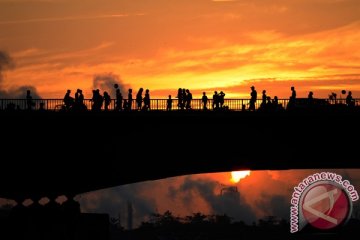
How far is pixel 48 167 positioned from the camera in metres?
71.0

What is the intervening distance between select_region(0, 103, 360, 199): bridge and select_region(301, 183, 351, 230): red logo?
26.0ft

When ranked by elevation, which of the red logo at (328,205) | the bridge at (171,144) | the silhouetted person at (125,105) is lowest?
the red logo at (328,205)

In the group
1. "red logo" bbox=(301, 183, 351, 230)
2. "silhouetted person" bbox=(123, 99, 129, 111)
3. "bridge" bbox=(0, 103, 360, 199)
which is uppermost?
"silhouetted person" bbox=(123, 99, 129, 111)

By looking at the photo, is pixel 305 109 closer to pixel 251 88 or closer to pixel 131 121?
pixel 251 88

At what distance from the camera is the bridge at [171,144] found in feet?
226

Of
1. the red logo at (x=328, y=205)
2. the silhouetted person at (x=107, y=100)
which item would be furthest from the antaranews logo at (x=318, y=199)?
the silhouetted person at (x=107, y=100)

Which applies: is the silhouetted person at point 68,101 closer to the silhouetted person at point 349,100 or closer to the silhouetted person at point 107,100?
the silhouetted person at point 107,100

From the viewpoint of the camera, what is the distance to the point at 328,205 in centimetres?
9088

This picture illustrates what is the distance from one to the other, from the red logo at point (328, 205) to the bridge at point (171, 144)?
7.92 m

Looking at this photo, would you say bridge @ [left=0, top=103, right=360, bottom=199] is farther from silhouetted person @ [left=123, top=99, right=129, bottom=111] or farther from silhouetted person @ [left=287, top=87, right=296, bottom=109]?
silhouetted person @ [left=287, top=87, right=296, bottom=109]

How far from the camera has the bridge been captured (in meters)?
68.9

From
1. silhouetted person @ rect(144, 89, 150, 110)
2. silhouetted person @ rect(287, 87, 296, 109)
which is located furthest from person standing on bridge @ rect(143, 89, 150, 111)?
silhouetted person @ rect(287, 87, 296, 109)

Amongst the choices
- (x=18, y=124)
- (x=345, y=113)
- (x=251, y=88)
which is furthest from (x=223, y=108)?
(x=18, y=124)

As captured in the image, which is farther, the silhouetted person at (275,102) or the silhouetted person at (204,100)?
the silhouetted person at (275,102)
